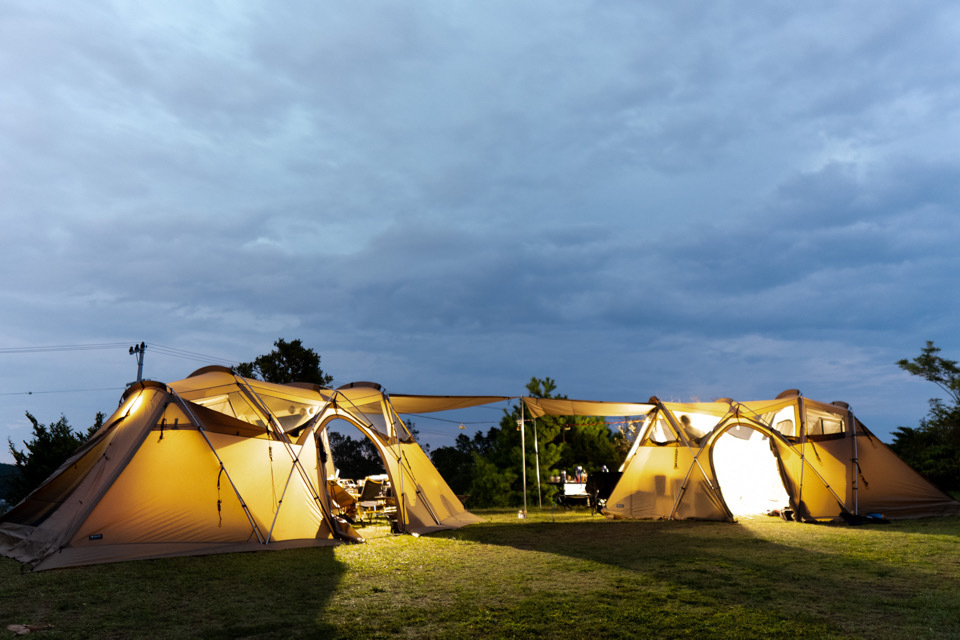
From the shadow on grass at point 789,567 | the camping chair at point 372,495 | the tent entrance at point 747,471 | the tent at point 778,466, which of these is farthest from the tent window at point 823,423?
the camping chair at point 372,495

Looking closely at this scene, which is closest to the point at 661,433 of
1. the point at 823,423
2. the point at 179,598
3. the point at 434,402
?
the point at 823,423

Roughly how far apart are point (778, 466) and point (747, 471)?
74.6 inches

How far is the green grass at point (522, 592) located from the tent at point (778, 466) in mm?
3453

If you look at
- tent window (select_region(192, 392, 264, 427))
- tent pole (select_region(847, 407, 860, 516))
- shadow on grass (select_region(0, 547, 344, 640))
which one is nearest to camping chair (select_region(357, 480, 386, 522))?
tent window (select_region(192, 392, 264, 427))

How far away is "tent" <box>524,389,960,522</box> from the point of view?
1298cm

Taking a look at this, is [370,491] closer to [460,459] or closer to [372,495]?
[372,495]

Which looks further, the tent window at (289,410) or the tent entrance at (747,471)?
the tent entrance at (747,471)

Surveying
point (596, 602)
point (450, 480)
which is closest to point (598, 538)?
point (596, 602)

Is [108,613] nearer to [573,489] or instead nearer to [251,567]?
[251,567]

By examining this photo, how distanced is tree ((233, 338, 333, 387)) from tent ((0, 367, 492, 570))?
21581 mm

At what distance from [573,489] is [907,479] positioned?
7084 millimetres

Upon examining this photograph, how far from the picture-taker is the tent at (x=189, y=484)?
27.2 feet

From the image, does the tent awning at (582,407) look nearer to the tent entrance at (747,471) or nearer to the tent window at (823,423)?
the tent entrance at (747,471)

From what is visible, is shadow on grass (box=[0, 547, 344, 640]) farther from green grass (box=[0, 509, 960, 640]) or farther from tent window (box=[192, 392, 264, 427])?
tent window (box=[192, 392, 264, 427])
